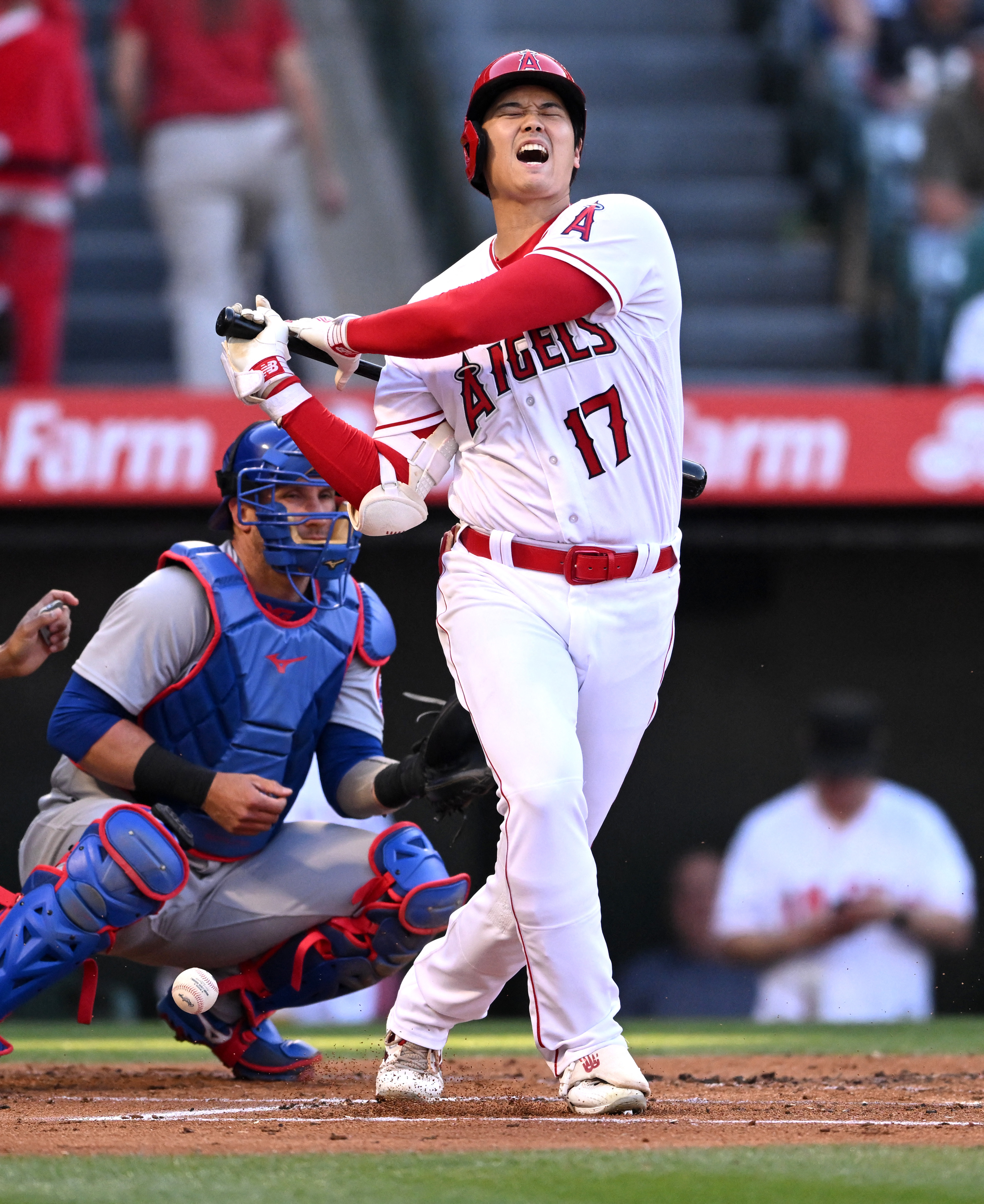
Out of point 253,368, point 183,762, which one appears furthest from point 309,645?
point 253,368

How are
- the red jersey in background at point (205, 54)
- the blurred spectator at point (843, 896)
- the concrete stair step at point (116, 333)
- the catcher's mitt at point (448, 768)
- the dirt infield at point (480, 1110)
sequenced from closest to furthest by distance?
1. the dirt infield at point (480, 1110)
2. the catcher's mitt at point (448, 768)
3. the blurred spectator at point (843, 896)
4. the red jersey in background at point (205, 54)
5. the concrete stair step at point (116, 333)

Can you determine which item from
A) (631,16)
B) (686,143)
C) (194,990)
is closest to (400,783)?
(194,990)

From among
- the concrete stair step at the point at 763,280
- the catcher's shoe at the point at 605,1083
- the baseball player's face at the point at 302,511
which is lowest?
the catcher's shoe at the point at 605,1083

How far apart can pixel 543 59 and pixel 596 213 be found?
351 mm

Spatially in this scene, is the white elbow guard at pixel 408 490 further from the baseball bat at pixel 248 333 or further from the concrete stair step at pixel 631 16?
the concrete stair step at pixel 631 16

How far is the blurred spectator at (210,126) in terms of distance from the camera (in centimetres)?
776

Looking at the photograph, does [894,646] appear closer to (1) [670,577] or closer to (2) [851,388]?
(2) [851,388]

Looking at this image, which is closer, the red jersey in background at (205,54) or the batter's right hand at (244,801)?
the batter's right hand at (244,801)

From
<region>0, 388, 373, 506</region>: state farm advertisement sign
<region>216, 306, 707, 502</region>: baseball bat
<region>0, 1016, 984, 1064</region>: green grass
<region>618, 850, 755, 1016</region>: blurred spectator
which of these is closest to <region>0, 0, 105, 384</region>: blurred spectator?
<region>0, 388, 373, 506</region>: state farm advertisement sign

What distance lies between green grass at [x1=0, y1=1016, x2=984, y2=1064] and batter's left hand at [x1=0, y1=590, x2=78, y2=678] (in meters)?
1.07

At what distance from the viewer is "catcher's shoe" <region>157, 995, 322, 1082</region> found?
3.89m

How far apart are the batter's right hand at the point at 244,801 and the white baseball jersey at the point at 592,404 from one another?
72 centimetres

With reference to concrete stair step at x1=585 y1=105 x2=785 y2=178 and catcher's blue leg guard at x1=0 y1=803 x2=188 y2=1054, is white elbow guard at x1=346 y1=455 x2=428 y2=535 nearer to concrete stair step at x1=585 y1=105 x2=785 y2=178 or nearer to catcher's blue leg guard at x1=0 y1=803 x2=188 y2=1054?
catcher's blue leg guard at x1=0 y1=803 x2=188 y2=1054

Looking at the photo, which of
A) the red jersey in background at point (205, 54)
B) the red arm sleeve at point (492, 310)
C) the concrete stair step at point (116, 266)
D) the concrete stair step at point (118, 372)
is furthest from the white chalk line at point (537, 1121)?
the concrete stair step at point (116, 266)
